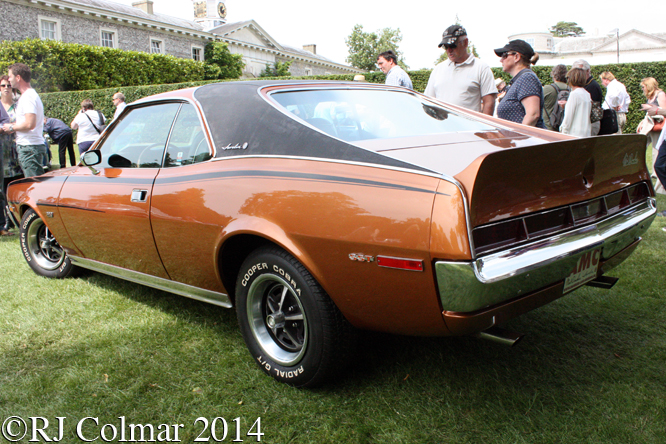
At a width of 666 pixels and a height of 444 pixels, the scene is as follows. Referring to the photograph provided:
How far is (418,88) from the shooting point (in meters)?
19.0

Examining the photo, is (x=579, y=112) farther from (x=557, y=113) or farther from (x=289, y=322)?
(x=289, y=322)

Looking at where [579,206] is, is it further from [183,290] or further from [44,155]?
[44,155]

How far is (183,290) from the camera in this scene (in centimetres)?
297

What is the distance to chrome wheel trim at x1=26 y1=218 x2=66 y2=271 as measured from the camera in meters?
4.29

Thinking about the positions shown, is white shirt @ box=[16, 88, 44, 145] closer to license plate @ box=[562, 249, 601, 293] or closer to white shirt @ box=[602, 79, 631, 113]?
license plate @ box=[562, 249, 601, 293]

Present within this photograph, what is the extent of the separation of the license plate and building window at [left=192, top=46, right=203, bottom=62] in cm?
3517

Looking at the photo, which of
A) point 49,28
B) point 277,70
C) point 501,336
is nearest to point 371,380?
point 501,336

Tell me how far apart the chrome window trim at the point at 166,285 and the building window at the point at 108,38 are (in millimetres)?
28501

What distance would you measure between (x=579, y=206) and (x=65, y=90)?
26212 millimetres

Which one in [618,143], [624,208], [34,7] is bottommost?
[624,208]

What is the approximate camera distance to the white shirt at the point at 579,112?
532 cm

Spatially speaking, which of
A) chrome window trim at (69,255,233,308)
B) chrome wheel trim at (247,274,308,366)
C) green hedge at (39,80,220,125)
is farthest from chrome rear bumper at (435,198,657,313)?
green hedge at (39,80,220,125)

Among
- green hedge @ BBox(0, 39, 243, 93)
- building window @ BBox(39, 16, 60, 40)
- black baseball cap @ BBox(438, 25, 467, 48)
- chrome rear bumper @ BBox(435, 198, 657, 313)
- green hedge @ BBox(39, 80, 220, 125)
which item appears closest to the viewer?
chrome rear bumper @ BBox(435, 198, 657, 313)

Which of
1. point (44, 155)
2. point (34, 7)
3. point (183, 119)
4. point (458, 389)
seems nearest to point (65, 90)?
point (34, 7)
